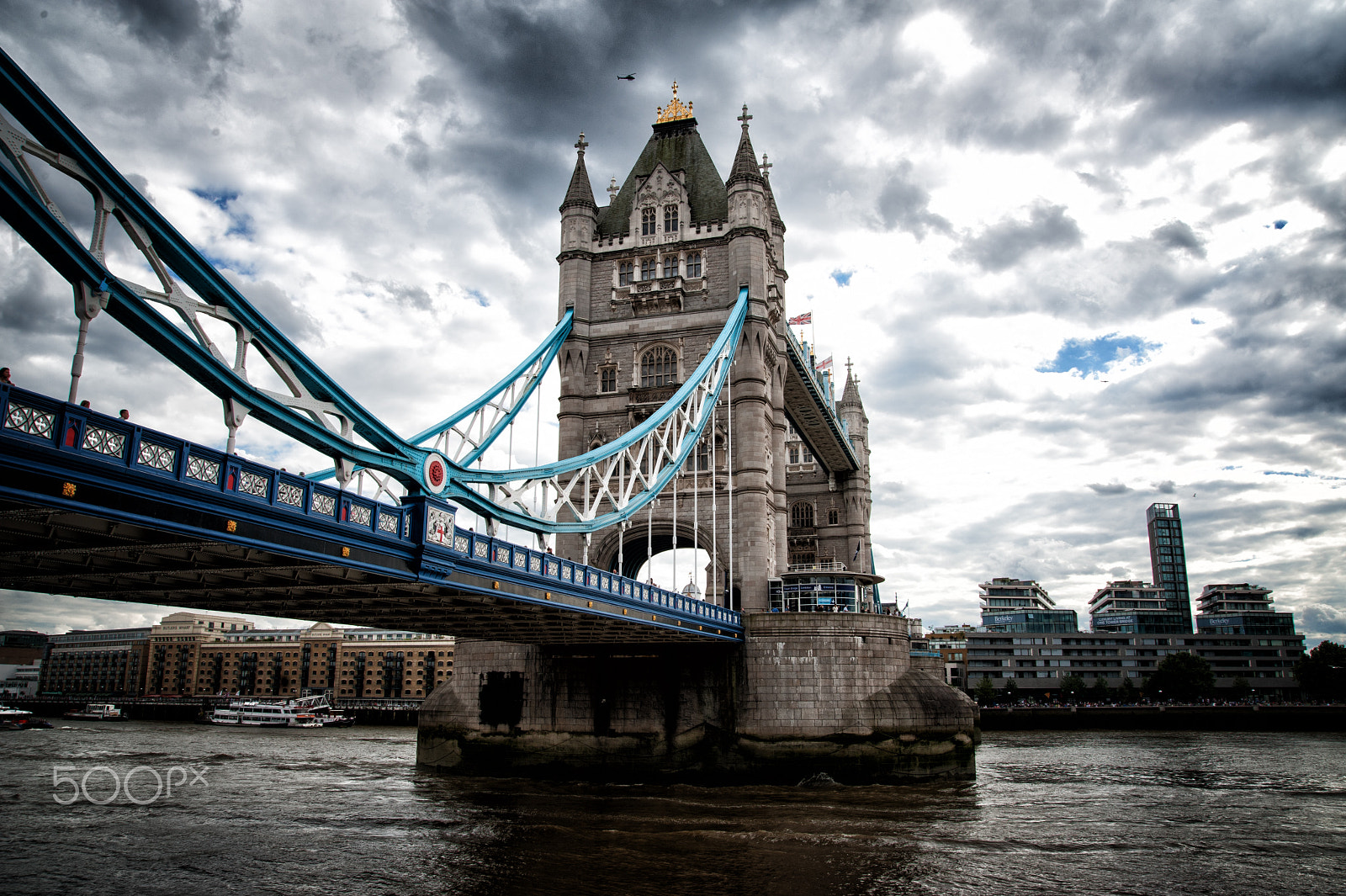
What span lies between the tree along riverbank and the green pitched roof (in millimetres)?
42201

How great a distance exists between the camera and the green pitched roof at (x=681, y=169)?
128ft

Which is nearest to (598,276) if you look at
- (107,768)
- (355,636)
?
(107,768)

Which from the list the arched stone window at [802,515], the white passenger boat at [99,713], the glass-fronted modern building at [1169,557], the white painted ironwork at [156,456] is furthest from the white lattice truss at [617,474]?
the glass-fronted modern building at [1169,557]

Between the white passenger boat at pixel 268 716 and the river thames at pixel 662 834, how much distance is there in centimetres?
3116

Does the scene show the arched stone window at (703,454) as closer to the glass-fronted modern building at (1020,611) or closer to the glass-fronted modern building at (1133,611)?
the glass-fronted modern building at (1020,611)

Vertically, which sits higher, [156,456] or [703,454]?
[703,454]

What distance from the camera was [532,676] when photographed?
30.5 meters

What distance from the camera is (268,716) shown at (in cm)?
6506

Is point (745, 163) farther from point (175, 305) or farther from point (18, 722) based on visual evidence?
point (18, 722)

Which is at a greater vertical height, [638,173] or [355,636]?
[638,173]

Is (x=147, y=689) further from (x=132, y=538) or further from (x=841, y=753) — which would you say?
(x=132, y=538)

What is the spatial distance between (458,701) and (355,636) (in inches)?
2768

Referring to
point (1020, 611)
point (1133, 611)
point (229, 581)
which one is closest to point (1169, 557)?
point (1133, 611)

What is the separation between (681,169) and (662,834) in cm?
2867
